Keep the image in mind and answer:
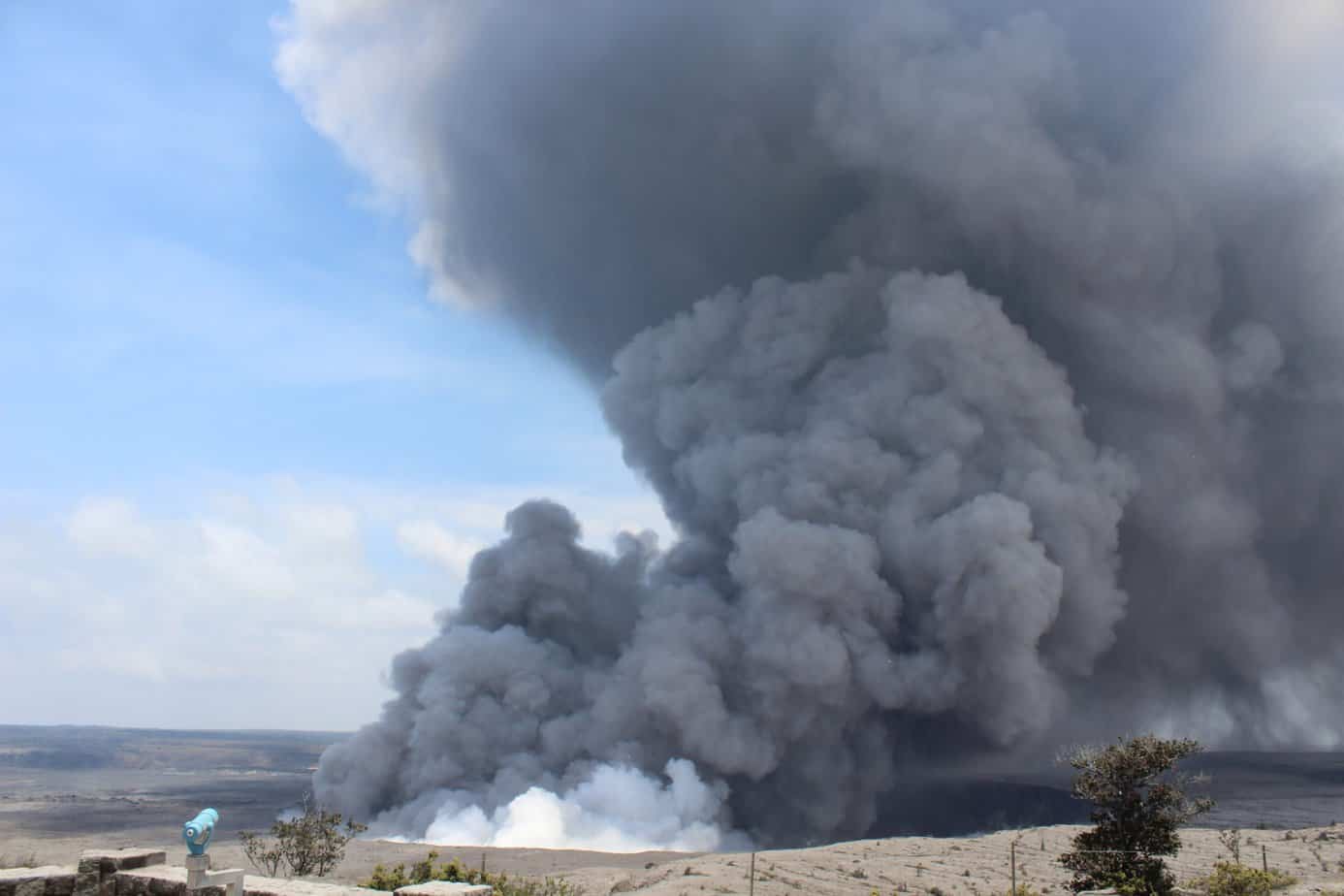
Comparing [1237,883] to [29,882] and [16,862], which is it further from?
[16,862]

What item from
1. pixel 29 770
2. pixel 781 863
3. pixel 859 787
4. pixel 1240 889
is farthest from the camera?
pixel 29 770

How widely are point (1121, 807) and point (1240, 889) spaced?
3046 mm

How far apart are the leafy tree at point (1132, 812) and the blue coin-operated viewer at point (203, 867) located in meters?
13.8

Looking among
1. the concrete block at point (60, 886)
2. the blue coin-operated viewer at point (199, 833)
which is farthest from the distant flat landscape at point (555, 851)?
the blue coin-operated viewer at point (199, 833)


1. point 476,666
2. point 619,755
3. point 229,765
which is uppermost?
point 476,666

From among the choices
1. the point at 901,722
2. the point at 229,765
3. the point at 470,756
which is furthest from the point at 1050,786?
the point at 229,765

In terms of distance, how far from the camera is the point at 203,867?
10.5m

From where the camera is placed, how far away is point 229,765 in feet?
408

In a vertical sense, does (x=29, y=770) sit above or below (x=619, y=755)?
below

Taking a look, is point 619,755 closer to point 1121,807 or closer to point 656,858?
point 656,858

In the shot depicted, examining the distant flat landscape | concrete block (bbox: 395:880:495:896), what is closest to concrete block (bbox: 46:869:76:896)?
concrete block (bbox: 395:880:495:896)

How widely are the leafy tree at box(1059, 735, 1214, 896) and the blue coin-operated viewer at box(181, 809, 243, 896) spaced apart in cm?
1376

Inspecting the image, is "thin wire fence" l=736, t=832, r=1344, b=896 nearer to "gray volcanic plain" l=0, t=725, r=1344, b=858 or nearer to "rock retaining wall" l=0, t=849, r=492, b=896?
"rock retaining wall" l=0, t=849, r=492, b=896

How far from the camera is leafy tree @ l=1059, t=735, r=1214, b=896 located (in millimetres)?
17891
